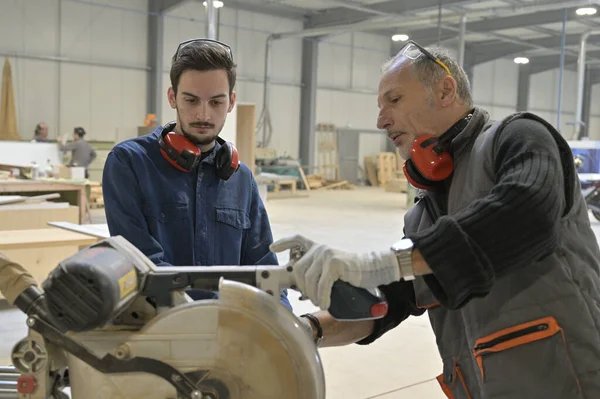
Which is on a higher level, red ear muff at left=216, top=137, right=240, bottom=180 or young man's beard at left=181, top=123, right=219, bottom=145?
young man's beard at left=181, top=123, right=219, bottom=145

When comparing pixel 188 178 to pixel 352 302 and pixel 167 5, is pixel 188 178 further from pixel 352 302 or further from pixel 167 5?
pixel 167 5

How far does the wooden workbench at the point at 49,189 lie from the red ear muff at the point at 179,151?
3.92 m

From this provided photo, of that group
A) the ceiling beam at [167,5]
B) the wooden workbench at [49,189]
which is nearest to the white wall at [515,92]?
the ceiling beam at [167,5]

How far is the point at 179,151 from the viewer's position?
158cm

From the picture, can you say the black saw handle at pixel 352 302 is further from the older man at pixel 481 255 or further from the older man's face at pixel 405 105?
the older man's face at pixel 405 105

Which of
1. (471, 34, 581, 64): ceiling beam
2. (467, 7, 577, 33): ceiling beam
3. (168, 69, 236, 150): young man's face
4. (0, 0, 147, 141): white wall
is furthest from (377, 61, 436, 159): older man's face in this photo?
(471, 34, 581, 64): ceiling beam

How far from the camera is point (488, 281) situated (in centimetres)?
106

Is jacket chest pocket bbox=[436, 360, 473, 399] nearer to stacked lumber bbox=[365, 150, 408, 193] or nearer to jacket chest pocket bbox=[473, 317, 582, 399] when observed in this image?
jacket chest pocket bbox=[473, 317, 582, 399]

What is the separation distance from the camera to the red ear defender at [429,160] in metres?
1.37

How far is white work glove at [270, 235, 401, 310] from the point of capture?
103 cm

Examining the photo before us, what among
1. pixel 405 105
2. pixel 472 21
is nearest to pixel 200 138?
pixel 405 105

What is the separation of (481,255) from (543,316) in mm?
267

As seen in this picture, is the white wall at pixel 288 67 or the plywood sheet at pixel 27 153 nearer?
the plywood sheet at pixel 27 153

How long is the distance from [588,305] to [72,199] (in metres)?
4.99
